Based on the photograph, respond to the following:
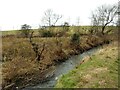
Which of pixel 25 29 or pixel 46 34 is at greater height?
pixel 25 29

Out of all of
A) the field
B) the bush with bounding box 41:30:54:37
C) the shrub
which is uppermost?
the shrub

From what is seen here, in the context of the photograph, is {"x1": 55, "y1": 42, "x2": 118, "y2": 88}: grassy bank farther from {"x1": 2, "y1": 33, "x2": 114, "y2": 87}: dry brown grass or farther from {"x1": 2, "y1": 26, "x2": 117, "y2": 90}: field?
{"x1": 2, "y1": 33, "x2": 114, "y2": 87}: dry brown grass

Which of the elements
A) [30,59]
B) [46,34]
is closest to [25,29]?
[46,34]

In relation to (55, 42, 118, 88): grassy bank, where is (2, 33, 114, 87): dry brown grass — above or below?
below

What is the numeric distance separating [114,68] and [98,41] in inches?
1381

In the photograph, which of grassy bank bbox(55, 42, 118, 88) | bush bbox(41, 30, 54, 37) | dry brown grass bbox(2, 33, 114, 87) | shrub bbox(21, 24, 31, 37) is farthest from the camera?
shrub bbox(21, 24, 31, 37)

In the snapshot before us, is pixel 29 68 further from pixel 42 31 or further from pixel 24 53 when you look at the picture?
pixel 42 31

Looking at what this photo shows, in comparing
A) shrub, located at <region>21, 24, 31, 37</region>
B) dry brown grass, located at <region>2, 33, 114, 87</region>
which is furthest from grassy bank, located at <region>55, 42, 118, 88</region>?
shrub, located at <region>21, 24, 31, 37</region>

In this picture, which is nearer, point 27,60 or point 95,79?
point 95,79

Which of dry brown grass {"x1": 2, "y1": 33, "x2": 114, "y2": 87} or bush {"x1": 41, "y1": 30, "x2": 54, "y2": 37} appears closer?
dry brown grass {"x1": 2, "y1": 33, "x2": 114, "y2": 87}

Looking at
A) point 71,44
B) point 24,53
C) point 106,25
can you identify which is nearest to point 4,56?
point 24,53

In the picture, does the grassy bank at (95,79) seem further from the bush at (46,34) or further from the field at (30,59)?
the bush at (46,34)

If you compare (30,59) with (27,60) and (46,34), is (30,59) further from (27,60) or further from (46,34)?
(46,34)

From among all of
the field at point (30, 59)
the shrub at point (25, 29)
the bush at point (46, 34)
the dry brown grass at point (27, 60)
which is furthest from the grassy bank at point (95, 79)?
the shrub at point (25, 29)
